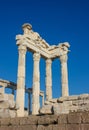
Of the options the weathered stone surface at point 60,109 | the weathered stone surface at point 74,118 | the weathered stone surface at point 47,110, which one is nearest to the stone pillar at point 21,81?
the weathered stone surface at point 47,110

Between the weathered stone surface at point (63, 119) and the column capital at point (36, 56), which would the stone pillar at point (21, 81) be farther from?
the weathered stone surface at point (63, 119)

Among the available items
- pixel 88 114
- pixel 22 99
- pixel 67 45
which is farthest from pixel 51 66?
pixel 88 114

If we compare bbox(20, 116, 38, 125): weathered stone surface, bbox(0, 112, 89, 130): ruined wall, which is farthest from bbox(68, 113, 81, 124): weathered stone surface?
bbox(20, 116, 38, 125): weathered stone surface

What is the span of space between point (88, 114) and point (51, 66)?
1023 inches

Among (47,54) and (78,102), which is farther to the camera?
(47,54)

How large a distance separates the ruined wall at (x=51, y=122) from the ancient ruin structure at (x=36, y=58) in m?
14.4

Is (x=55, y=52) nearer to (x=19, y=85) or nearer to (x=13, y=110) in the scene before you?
(x=19, y=85)

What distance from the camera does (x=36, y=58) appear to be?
30.2 meters

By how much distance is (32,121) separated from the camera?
32.5 feet

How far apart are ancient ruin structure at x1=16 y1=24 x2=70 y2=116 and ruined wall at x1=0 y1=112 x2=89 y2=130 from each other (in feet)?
47.4

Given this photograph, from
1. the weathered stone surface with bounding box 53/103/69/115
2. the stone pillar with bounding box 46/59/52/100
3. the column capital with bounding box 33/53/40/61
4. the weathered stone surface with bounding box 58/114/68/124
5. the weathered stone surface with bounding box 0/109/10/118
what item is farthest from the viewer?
the stone pillar with bounding box 46/59/52/100

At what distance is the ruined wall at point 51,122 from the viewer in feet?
26.0

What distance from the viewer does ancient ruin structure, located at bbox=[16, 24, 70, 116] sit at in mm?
26797

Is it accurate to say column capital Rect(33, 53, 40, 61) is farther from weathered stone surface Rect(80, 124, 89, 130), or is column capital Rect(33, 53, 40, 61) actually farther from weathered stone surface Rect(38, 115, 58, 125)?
weathered stone surface Rect(80, 124, 89, 130)
